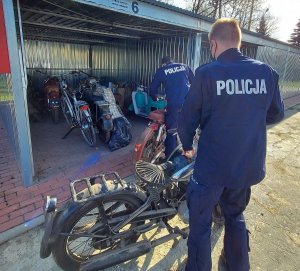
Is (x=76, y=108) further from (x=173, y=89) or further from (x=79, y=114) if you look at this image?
(x=173, y=89)

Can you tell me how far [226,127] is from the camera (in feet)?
5.69

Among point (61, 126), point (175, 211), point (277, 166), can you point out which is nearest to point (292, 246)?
point (175, 211)

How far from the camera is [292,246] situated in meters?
2.57

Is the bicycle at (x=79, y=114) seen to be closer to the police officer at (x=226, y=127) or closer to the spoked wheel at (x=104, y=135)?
the spoked wheel at (x=104, y=135)

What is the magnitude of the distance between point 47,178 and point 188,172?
7.77 feet

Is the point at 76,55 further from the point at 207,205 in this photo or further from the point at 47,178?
the point at 207,205

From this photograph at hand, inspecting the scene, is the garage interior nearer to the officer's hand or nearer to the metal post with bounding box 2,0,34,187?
the metal post with bounding box 2,0,34,187

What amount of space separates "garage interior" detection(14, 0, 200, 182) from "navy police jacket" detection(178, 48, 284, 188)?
2.54 m

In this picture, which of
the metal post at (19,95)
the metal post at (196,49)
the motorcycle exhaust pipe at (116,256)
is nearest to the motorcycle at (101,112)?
the metal post at (19,95)

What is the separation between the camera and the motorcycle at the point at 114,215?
6.29 feet

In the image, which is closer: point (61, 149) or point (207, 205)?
point (207, 205)

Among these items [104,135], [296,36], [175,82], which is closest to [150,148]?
[175,82]

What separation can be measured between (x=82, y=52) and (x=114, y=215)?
332 inches

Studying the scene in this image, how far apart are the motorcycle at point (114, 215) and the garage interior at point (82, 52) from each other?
6.31 ft
